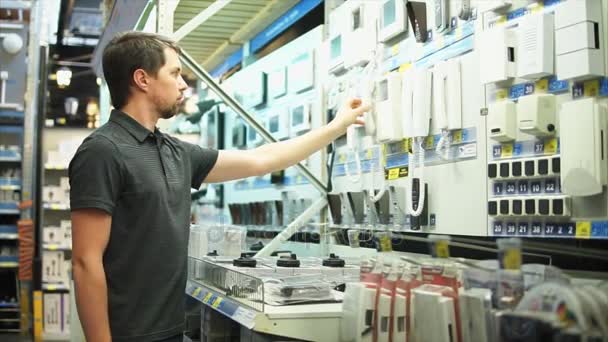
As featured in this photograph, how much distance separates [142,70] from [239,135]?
11.9 feet

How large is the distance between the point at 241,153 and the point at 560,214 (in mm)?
1320

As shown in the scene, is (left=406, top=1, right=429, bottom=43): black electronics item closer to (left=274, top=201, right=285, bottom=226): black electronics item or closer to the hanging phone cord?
the hanging phone cord

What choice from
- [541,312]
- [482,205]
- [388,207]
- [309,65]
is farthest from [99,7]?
[541,312]

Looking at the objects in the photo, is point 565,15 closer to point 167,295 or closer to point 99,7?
point 167,295

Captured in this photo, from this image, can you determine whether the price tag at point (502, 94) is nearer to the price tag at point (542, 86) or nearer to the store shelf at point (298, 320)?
the price tag at point (542, 86)

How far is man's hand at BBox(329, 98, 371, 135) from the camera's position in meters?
3.12

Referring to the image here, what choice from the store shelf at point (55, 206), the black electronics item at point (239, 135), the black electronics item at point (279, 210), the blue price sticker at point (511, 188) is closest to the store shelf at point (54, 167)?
the store shelf at point (55, 206)

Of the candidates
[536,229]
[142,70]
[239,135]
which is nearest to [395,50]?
[536,229]

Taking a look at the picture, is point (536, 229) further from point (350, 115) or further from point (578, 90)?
point (350, 115)

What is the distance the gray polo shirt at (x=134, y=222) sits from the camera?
2.31 m

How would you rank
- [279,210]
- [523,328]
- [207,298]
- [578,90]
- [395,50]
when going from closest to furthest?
[523,328]
[578,90]
[207,298]
[395,50]
[279,210]

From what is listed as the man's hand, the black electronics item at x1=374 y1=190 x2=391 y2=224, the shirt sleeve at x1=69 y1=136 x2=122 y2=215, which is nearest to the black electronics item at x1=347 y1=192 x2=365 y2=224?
the black electronics item at x1=374 y1=190 x2=391 y2=224

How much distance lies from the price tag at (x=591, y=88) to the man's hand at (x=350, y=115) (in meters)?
1.10

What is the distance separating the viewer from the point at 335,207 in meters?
4.25
